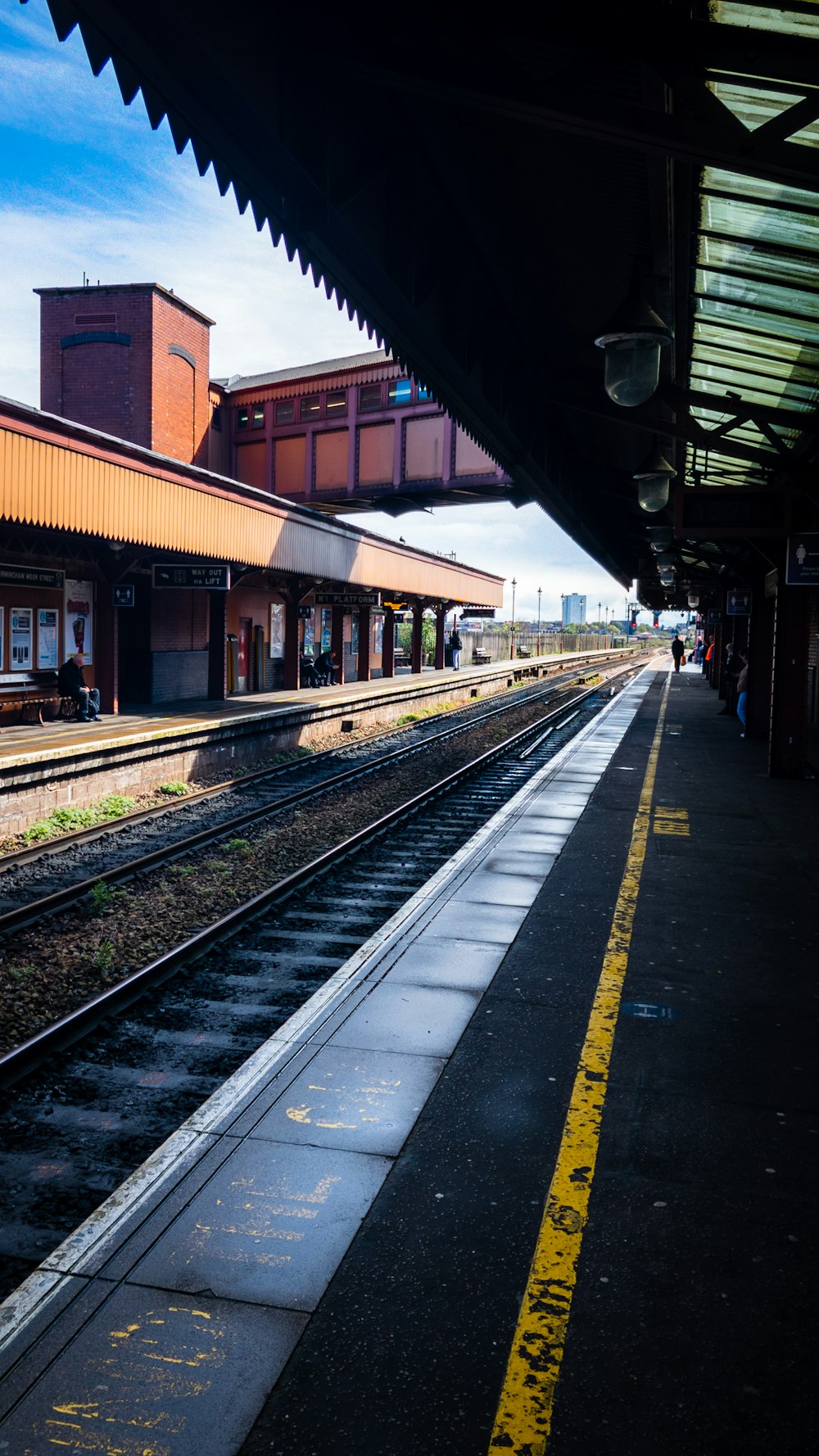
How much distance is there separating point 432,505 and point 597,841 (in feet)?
90.2

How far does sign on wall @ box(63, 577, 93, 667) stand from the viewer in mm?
17938

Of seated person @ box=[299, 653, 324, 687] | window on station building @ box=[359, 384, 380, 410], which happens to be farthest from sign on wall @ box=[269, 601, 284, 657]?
window on station building @ box=[359, 384, 380, 410]

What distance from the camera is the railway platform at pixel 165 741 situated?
494 inches

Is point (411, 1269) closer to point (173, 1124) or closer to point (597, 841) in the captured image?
point (173, 1124)

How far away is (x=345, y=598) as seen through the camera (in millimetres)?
29281

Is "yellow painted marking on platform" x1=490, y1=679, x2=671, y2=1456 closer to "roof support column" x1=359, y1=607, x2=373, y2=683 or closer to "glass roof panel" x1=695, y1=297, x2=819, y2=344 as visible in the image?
"glass roof panel" x1=695, y1=297, x2=819, y2=344

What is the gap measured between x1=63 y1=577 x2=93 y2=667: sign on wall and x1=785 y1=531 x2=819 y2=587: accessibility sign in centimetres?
1249

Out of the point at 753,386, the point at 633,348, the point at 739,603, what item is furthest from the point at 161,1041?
the point at 739,603

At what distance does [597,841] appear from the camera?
32.4 ft

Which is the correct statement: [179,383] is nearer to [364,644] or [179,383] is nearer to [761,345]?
[364,644]

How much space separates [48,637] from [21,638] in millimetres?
720

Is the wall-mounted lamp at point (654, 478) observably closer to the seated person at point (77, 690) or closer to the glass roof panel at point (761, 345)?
the glass roof panel at point (761, 345)

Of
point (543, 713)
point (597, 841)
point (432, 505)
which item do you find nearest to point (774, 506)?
point (597, 841)

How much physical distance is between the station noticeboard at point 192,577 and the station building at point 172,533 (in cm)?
3
